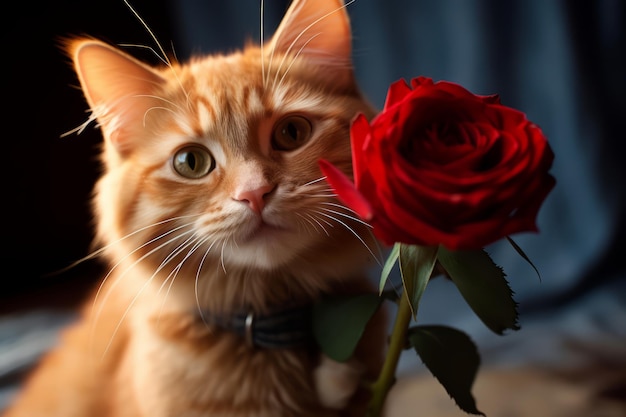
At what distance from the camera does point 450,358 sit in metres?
0.61

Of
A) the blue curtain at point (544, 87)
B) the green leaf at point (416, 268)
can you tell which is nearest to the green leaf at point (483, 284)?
the green leaf at point (416, 268)

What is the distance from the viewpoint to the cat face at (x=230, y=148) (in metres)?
0.56

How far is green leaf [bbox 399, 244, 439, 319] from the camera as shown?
48cm

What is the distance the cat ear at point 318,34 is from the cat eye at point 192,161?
15 cm

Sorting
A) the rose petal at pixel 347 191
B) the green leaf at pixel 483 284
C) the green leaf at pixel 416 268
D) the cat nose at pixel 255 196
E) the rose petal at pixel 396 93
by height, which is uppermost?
the rose petal at pixel 396 93

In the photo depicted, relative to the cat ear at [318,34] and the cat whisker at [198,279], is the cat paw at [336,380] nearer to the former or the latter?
the cat whisker at [198,279]

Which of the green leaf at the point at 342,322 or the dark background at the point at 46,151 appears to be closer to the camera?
the green leaf at the point at 342,322

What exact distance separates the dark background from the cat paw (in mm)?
637

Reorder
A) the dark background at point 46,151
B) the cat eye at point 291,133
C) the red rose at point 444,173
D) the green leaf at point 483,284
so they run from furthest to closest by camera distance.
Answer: the dark background at point 46,151 → the cat eye at point 291,133 → the green leaf at point 483,284 → the red rose at point 444,173

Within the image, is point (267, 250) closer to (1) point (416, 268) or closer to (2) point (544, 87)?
(1) point (416, 268)

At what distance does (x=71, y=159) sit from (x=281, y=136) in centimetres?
71

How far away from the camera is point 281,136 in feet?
2.03

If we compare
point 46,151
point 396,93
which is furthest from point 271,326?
point 46,151

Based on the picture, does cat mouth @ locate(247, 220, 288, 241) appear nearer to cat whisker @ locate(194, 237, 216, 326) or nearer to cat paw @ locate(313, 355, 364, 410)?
cat whisker @ locate(194, 237, 216, 326)
